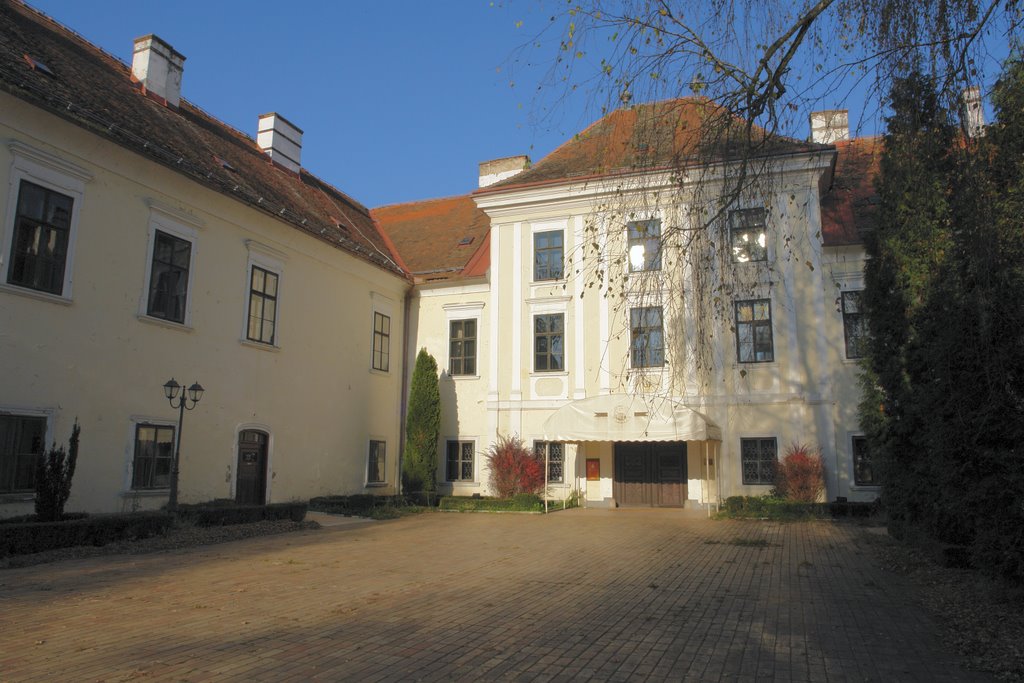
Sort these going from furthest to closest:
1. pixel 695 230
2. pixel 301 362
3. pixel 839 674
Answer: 1. pixel 301 362
2. pixel 695 230
3. pixel 839 674

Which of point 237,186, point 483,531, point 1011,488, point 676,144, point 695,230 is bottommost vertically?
point 483,531

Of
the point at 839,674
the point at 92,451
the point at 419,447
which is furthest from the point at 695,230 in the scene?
the point at 419,447

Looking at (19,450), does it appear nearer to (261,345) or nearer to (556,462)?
(261,345)

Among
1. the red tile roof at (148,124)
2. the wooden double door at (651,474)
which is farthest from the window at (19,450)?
the wooden double door at (651,474)

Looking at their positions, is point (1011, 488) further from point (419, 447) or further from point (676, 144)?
point (419, 447)

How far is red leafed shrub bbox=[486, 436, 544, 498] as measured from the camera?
72.5ft

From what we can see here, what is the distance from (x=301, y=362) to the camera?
66.3 feet

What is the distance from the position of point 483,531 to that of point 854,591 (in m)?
8.65

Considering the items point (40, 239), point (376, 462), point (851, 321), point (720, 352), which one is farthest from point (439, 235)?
point (40, 239)

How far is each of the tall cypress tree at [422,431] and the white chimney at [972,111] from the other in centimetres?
1937

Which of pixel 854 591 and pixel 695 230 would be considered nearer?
pixel 695 230

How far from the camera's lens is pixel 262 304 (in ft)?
62.3

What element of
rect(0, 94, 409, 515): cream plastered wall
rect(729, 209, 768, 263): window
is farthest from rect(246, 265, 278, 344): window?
rect(729, 209, 768, 263): window

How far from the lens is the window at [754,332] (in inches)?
836
